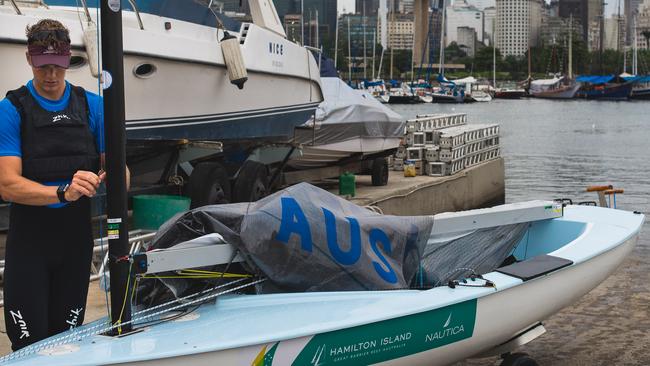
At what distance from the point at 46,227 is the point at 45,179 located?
194 mm

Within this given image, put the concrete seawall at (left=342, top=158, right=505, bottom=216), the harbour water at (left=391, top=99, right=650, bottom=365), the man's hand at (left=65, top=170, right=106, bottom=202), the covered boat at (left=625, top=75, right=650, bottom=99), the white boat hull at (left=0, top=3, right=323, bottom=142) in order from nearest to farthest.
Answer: the man's hand at (left=65, top=170, right=106, bottom=202) → the harbour water at (left=391, top=99, right=650, bottom=365) → the white boat hull at (left=0, top=3, right=323, bottom=142) → the concrete seawall at (left=342, top=158, right=505, bottom=216) → the covered boat at (left=625, top=75, right=650, bottom=99)

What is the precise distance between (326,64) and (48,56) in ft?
43.7

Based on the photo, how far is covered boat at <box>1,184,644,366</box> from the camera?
4480 millimetres

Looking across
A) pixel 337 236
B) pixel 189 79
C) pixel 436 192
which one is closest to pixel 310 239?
pixel 337 236

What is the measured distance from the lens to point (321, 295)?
16.6 feet

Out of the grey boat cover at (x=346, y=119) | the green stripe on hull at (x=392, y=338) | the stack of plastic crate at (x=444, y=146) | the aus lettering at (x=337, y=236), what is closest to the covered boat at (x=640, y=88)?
the stack of plastic crate at (x=444, y=146)

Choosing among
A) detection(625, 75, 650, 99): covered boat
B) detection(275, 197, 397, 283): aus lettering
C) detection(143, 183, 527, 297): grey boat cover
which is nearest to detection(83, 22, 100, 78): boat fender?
detection(143, 183, 527, 297): grey boat cover

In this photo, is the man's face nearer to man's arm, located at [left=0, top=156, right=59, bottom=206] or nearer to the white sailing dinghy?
the white sailing dinghy

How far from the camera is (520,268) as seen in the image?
5.59 m

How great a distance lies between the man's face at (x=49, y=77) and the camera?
165 inches

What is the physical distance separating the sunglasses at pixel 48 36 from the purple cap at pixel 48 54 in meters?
0.02

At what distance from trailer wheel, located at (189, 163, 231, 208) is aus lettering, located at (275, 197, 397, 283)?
18.6ft

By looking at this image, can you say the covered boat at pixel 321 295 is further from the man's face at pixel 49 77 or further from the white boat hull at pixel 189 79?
the white boat hull at pixel 189 79

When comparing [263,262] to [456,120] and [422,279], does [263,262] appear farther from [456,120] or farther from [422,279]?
[456,120]
